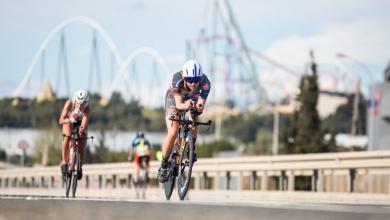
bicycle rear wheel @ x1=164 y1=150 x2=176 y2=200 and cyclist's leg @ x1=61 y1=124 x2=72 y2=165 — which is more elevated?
cyclist's leg @ x1=61 y1=124 x2=72 y2=165

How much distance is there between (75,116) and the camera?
1576 centimetres

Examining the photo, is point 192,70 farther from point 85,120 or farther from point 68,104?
point 68,104

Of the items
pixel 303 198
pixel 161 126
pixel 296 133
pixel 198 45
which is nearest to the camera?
pixel 303 198

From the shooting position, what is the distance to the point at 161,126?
124625 millimetres

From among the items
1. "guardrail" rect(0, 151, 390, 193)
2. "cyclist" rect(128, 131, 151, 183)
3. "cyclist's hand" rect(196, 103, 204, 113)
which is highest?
"cyclist's hand" rect(196, 103, 204, 113)

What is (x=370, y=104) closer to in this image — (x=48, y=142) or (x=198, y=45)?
(x=48, y=142)

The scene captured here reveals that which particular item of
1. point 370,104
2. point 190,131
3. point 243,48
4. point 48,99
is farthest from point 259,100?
point 190,131

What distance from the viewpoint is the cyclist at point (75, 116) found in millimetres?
15352

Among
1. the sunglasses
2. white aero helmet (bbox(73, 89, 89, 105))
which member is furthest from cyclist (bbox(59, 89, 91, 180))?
the sunglasses

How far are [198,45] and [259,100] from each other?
184 ft

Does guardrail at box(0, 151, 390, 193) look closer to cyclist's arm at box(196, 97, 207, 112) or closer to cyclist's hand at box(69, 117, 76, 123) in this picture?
Result: cyclist's hand at box(69, 117, 76, 123)

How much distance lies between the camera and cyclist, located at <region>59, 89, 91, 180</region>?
50.4 ft

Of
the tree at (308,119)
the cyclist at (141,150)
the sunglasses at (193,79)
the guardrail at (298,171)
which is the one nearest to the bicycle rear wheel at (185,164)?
the sunglasses at (193,79)

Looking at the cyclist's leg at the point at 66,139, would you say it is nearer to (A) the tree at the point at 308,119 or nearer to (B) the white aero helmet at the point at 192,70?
(B) the white aero helmet at the point at 192,70
